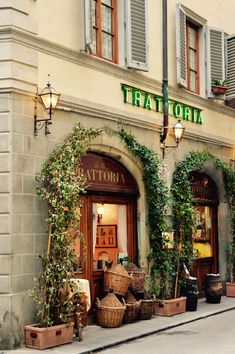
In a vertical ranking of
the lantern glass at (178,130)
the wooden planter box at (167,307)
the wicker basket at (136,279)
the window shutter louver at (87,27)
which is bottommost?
the wooden planter box at (167,307)

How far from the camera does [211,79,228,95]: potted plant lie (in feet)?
52.4

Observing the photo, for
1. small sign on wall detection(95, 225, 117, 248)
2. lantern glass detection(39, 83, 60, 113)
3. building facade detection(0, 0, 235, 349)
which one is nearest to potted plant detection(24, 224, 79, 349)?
building facade detection(0, 0, 235, 349)

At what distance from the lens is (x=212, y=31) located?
1631cm

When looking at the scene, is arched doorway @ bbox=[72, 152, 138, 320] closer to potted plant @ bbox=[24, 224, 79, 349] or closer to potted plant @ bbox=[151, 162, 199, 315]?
potted plant @ bbox=[151, 162, 199, 315]

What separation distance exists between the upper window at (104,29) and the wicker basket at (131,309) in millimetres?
4804

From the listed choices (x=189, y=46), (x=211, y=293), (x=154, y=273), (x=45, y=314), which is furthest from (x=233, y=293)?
(x=45, y=314)

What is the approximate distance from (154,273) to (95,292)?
1678mm

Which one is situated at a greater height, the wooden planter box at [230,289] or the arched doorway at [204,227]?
the arched doorway at [204,227]

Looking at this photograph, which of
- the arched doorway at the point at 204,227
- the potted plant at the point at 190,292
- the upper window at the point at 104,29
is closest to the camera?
the upper window at the point at 104,29

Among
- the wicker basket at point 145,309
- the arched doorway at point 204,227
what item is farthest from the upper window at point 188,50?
the wicker basket at point 145,309

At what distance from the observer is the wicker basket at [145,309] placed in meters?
12.2

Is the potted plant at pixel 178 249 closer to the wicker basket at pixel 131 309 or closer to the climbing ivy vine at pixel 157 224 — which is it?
the climbing ivy vine at pixel 157 224

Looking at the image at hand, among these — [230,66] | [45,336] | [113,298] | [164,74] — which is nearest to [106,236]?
[113,298]

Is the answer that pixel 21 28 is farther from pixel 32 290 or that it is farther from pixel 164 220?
pixel 164 220
